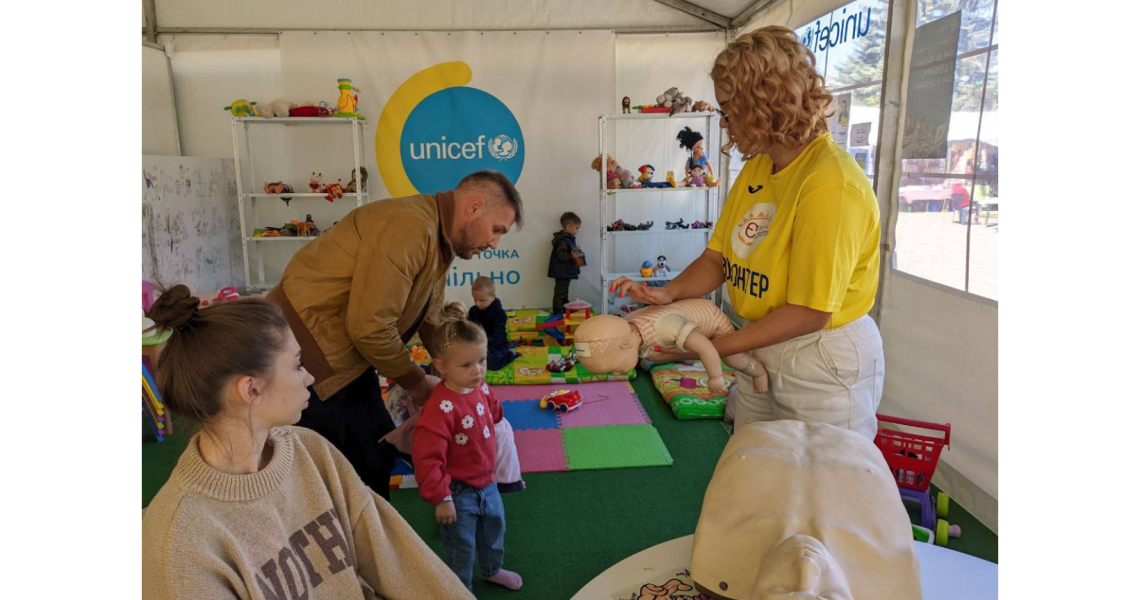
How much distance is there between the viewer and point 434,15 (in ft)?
22.7

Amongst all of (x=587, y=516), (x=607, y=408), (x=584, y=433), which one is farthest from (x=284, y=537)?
(x=607, y=408)

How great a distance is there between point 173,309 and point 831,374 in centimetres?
158

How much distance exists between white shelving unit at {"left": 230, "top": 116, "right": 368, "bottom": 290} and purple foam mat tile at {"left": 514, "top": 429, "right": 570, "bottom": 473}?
3343 mm

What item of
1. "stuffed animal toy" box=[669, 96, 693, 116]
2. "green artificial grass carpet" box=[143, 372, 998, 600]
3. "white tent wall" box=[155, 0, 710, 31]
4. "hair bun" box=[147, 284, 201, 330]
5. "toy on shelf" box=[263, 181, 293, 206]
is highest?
"white tent wall" box=[155, 0, 710, 31]

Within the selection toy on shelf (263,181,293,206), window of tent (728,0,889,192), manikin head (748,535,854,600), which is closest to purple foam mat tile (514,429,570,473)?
window of tent (728,0,889,192)

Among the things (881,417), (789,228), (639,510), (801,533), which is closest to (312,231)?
(639,510)

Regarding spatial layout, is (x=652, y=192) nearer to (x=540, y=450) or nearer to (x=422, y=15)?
(x=422, y=15)

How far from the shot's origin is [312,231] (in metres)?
6.79

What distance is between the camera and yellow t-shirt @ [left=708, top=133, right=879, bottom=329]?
163cm

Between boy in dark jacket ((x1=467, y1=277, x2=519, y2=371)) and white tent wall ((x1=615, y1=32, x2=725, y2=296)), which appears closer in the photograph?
boy in dark jacket ((x1=467, y1=277, x2=519, y2=371))

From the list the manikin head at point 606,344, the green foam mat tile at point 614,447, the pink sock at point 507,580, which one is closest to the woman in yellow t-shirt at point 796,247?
the manikin head at point 606,344

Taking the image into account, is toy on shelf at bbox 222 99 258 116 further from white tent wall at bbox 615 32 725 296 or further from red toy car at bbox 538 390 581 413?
red toy car at bbox 538 390 581 413

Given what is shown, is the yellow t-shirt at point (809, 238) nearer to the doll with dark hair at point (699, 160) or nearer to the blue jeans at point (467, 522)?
the blue jeans at point (467, 522)

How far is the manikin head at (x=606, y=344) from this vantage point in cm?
164
